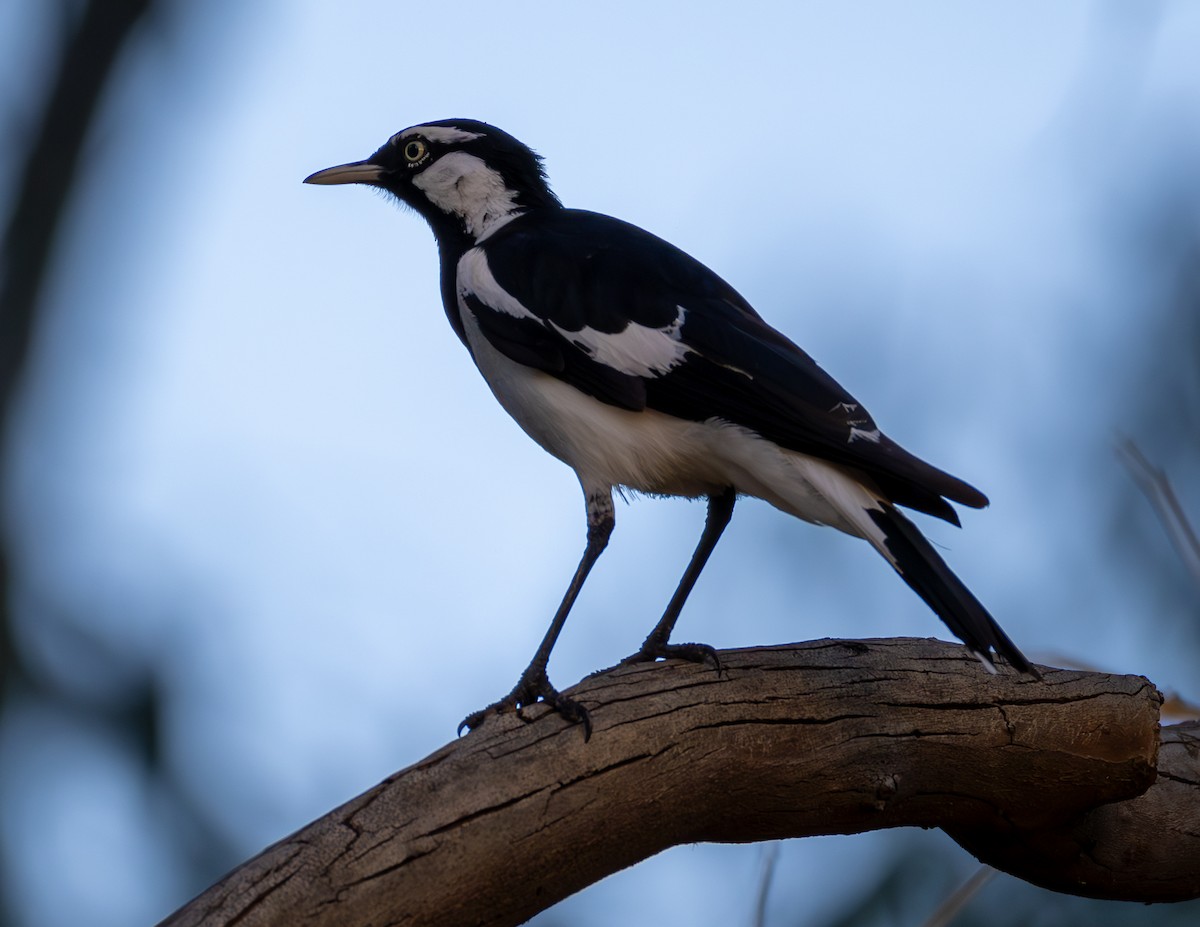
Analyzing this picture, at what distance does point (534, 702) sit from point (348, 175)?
1.90 meters

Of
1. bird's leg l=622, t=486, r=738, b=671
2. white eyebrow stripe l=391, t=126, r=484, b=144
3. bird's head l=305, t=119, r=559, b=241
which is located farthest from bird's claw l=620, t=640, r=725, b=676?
white eyebrow stripe l=391, t=126, r=484, b=144

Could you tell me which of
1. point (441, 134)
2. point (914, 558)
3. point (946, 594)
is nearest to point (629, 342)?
point (914, 558)

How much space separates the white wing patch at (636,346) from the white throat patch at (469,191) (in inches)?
25.8

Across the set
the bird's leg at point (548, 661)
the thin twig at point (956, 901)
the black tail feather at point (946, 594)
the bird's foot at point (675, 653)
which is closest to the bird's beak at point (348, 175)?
the bird's leg at point (548, 661)

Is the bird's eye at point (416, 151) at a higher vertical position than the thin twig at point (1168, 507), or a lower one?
Result: higher

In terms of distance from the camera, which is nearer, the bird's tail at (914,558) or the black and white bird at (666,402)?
the bird's tail at (914,558)

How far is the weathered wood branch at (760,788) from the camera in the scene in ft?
7.47

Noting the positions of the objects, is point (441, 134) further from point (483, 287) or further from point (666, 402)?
point (666, 402)

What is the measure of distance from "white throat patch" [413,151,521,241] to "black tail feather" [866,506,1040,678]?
1.45 m

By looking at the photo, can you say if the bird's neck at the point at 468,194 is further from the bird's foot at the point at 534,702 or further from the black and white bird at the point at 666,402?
the bird's foot at the point at 534,702

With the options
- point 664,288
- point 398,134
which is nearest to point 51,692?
point 398,134

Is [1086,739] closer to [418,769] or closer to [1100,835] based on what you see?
[1100,835]

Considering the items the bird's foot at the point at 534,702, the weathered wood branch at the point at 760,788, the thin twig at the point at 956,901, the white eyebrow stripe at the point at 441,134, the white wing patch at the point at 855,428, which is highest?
the white eyebrow stripe at the point at 441,134

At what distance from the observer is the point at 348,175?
13.0 feet
